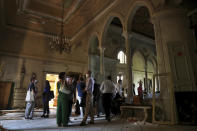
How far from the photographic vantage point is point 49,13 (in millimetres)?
10930

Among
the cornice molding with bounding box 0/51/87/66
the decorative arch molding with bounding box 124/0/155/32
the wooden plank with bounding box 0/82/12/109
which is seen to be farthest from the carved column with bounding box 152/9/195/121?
the wooden plank with bounding box 0/82/12/109

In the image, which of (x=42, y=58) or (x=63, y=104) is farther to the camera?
(x=42, y=58)

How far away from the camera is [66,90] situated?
4.13m

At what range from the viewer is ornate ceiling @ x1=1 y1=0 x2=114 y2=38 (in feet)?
29.7

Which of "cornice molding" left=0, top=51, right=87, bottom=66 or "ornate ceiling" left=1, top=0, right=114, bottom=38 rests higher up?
"ornate ceiling" left=1, top=0, right=114, bottom=38

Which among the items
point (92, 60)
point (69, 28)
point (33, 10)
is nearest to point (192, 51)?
point (92, 60)

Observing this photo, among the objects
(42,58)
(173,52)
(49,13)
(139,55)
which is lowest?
(173,52)

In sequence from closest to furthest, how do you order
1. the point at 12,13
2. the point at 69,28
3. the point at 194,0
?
the point at 194,0 < the point at 12,13 < the point at 69,28

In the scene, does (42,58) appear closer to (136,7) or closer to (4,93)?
(4,93)

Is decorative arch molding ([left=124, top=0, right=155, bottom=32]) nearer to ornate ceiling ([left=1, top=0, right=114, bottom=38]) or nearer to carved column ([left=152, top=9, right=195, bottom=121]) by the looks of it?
carved column ([left=152, top=9, right=195, bottom=121])

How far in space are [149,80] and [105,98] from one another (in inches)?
434

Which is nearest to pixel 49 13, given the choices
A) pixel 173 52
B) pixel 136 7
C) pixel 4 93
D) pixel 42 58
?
pixel 42 58

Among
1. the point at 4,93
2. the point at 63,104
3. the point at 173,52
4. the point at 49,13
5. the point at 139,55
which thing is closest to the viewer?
the point at 63,104

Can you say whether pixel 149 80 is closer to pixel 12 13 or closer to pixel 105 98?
pixel 105 98
